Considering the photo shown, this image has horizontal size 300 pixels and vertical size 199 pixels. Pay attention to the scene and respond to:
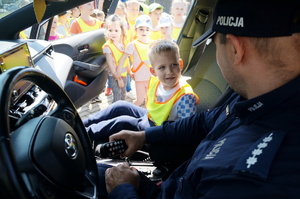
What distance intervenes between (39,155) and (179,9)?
394 centimetres

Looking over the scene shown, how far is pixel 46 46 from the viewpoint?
267cm

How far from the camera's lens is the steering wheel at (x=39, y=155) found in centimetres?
84

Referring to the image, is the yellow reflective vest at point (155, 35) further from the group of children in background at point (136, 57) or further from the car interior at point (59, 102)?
the car interior at point (59, 102)

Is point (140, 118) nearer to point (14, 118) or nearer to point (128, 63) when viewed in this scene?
point (14, 118)

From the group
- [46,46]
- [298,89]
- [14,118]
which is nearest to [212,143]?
[298,89]

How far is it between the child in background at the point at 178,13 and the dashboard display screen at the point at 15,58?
2.78 m

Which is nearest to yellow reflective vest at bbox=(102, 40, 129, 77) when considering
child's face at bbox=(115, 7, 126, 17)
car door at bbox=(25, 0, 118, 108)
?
car door at bbox=(25, 0, 118, 108)

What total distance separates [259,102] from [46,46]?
6.73 ft

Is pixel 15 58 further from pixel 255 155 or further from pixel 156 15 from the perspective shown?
pixel 156 15

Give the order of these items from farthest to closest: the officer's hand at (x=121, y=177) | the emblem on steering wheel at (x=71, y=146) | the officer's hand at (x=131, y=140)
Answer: the officer's hand at (x=131, y=140) < the officer's hand at (x=121, y=177) < the emblem on steering wheel at (x=71, y=146)

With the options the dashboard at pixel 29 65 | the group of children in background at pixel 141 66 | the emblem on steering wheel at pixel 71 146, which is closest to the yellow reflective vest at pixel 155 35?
the group of children in background at pixel 141 66

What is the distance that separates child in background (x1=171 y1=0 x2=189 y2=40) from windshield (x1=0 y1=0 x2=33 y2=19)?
2541mm

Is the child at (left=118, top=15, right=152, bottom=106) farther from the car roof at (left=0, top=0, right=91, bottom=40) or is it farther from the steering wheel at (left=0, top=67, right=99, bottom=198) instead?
the steering wheel at (left=0, top=67, right=99, bottom=198)

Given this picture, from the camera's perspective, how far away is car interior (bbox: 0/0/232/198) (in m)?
0.99
